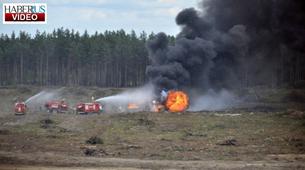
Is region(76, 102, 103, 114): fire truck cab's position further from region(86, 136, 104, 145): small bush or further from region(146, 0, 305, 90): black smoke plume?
region(86, 136, 104, 145): small bush

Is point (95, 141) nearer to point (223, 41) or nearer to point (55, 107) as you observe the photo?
point (55, 107)

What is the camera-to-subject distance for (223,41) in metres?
70.0

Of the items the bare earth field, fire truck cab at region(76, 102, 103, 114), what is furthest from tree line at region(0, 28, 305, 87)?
the bare earth field

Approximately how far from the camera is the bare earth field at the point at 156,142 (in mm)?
28312

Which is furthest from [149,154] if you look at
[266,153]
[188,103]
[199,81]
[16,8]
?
[199,81]

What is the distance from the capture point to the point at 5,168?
25859 millimetres

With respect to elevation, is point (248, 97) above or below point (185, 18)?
below

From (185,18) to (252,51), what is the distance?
11498 mm

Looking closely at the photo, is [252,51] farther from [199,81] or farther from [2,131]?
[2,131]

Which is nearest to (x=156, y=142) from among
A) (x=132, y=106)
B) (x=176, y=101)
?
(x=176, y=101)

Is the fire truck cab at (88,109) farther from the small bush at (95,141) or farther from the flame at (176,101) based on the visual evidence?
the small bush at (95,141)

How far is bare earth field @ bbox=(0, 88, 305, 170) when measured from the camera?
92.9 feet

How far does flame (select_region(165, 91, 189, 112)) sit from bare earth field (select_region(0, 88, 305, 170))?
6741 mm

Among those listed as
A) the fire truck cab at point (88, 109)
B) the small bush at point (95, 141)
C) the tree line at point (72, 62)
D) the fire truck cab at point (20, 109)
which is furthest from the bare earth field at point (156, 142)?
the tree line at point (72, 62)
